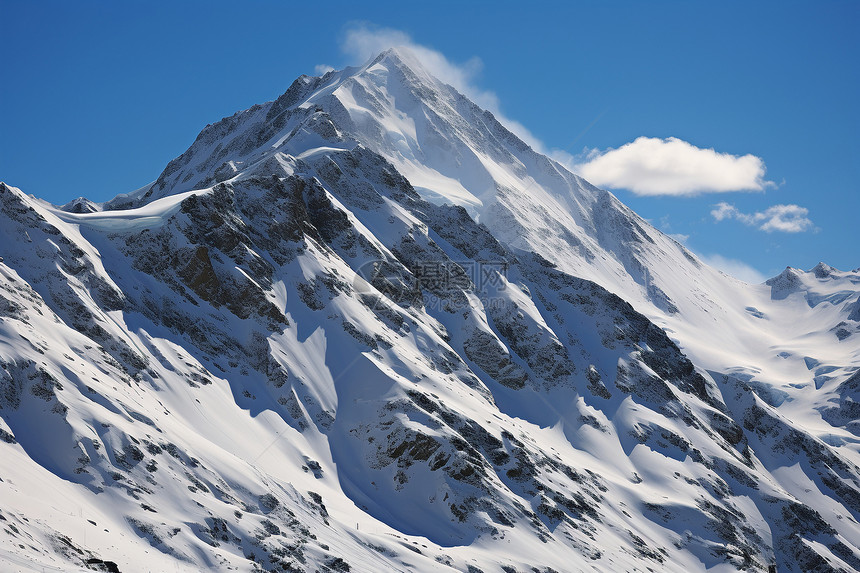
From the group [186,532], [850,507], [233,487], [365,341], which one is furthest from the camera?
[850,507]

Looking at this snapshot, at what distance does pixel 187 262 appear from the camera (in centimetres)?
10250

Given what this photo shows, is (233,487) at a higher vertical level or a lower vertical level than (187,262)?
lower

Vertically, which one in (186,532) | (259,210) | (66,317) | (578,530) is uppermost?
(259,210)

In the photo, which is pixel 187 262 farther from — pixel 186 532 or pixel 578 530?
pixel 578 530

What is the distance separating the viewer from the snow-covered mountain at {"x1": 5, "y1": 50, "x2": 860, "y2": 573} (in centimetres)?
6625

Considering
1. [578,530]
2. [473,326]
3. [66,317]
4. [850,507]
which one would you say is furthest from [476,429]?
[850,507]

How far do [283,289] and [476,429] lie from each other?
1401 inches

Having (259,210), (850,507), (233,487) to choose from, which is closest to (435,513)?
(233,487)

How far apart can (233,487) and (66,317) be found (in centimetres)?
2718

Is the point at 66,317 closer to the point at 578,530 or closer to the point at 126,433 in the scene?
the point at 126,433

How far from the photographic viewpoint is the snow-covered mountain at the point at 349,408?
66.2 meters

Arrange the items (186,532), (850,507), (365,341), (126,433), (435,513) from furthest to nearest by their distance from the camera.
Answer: (850,507), (365,341), (435,513), (126,433), (186,532)

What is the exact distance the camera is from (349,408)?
99.9 metres

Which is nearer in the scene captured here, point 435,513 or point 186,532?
point 186,532
